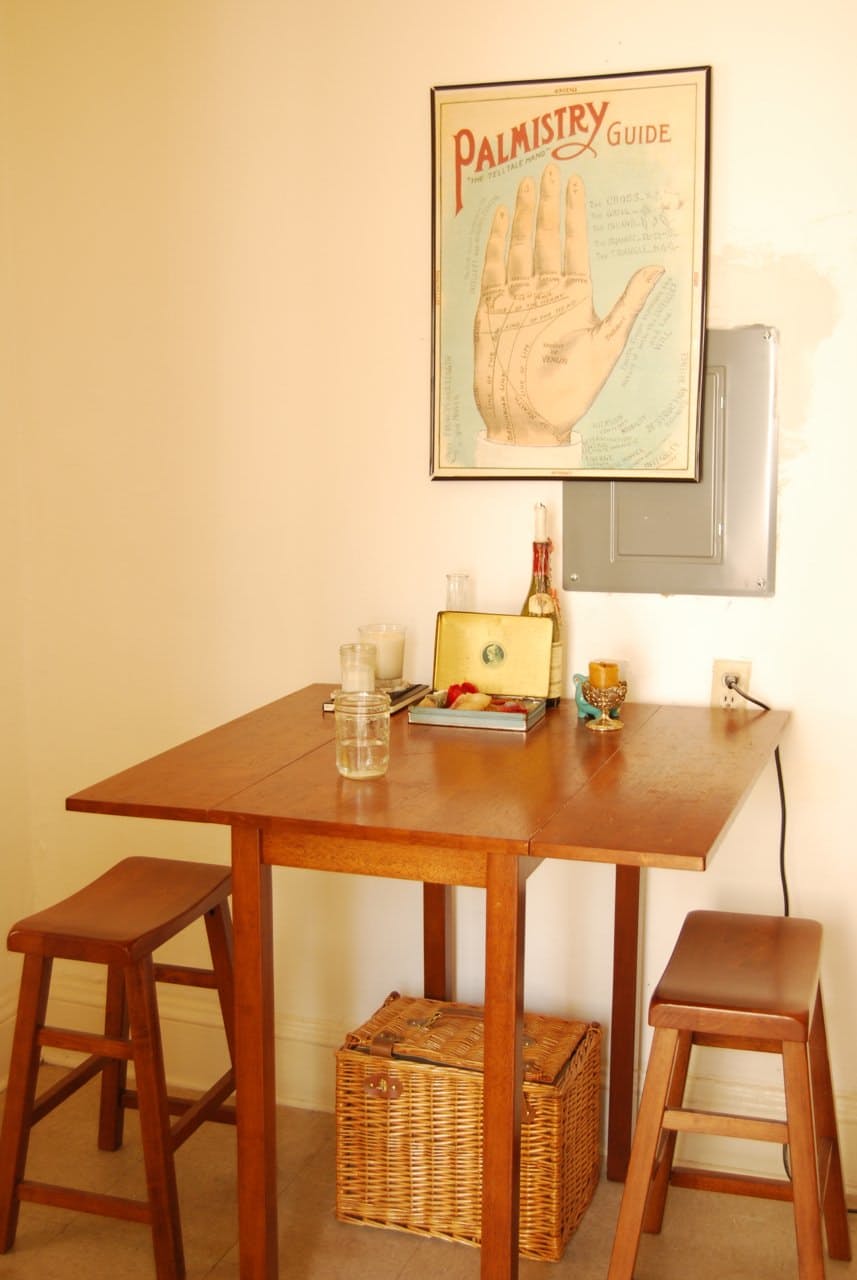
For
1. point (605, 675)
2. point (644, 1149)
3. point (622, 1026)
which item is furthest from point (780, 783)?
point (644, 1149)

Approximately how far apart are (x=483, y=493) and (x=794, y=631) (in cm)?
65

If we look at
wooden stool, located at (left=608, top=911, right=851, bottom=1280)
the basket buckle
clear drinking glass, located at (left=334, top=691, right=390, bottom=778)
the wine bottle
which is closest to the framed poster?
the wine bottle

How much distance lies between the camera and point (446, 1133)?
7.91 ft

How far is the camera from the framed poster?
8.24 ft

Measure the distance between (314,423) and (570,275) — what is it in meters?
0.60

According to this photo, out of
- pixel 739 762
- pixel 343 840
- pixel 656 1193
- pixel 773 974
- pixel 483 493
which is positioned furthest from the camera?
pixel 483 493

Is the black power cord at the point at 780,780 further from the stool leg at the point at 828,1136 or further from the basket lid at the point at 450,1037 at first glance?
the basket lid at the point at 450,1037

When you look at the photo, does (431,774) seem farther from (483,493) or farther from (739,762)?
(483,493)

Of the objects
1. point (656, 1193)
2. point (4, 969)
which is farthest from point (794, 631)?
point (4, 969)

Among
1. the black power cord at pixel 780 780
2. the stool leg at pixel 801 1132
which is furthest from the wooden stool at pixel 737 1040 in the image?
the black power cord at pixel 780 780

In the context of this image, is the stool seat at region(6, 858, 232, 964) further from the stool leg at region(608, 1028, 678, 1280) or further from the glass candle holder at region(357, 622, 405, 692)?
the stool leg at region(608, 1028, 678, 1280)

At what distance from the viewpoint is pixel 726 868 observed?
2.65 meters

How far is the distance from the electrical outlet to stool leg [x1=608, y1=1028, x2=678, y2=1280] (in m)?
0.81

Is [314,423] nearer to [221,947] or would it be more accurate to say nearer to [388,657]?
[388,657]
